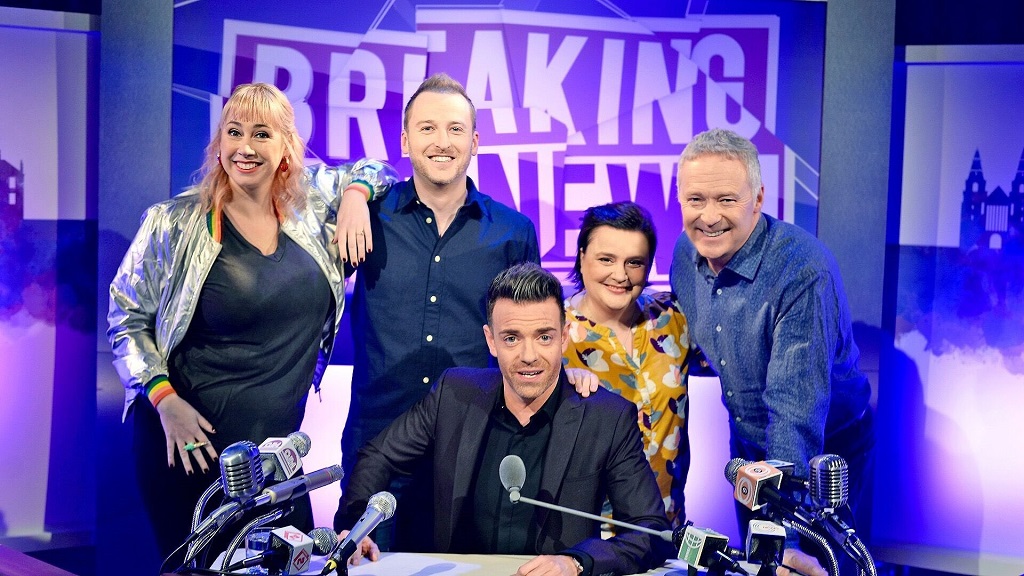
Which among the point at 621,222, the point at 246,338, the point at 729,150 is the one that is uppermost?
the point at 729,150

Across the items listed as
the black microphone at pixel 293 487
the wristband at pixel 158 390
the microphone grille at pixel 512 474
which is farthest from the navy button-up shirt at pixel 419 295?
the black microphone at pixel 293 487

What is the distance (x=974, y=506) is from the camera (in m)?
5.27

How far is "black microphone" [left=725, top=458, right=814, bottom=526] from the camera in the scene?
2.19m

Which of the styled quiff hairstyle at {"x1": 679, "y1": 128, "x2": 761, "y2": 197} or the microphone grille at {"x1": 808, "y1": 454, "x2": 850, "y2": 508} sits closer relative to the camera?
the microphone grille at {"x1": 808, "y1": 454, "x2": 850, "y2": 508}

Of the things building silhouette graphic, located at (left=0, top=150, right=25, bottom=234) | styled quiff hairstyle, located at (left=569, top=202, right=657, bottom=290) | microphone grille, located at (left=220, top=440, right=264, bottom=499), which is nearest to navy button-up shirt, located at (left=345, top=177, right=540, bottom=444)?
styled quiff hairstyle, located at (left=569, top=202, right=657, bottom=290)

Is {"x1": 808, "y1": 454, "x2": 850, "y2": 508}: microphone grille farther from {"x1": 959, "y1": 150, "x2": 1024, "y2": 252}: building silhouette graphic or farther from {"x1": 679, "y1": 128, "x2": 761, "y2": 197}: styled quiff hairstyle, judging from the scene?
{"x1": 959, "y1": 150, "x2": 1024, "y2": 252}: building silhouette graphic

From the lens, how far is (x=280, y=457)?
2295 mm

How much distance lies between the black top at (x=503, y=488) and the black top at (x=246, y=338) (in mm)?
864

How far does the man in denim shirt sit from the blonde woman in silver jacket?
4.09 feet

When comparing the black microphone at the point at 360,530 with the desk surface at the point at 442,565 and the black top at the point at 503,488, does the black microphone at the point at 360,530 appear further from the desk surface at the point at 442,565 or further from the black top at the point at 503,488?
the black top at the point at 503,488

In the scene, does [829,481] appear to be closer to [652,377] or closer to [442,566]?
[442,566]

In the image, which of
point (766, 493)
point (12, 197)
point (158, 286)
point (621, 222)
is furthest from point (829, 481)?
point (12, 197)

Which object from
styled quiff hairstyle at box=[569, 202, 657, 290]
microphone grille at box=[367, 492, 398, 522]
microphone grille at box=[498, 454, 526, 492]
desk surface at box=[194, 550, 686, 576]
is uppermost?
styled quiff hairstyle at box=[569, 202, 657, 290]

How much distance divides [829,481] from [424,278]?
1873 millimetres
